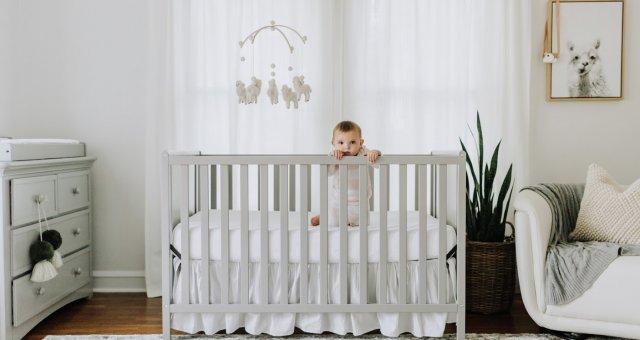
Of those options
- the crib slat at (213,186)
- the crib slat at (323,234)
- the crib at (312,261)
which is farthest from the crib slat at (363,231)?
the crib slat at (213,186)

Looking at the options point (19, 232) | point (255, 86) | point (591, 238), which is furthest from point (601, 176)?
point (19, 232)

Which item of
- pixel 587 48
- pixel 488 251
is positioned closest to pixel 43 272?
pixel 488 251

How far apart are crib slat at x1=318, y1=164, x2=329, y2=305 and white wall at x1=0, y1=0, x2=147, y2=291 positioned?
1383mm

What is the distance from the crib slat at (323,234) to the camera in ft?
7.19

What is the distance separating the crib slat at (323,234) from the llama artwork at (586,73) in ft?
5.54

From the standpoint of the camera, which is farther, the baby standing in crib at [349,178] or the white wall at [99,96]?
the white wall at [99,96]

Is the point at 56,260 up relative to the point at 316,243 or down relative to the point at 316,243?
down

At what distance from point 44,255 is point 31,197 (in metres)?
0.26

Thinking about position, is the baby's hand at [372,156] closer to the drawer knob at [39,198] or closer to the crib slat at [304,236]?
the crib slat at [304,236]

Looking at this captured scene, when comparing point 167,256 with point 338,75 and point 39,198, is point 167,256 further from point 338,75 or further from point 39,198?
point 338,75

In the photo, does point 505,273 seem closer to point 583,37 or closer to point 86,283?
point 583,37

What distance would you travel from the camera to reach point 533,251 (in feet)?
7.52

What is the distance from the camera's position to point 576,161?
3.08 metres

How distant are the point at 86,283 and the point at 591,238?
8.44 ft
